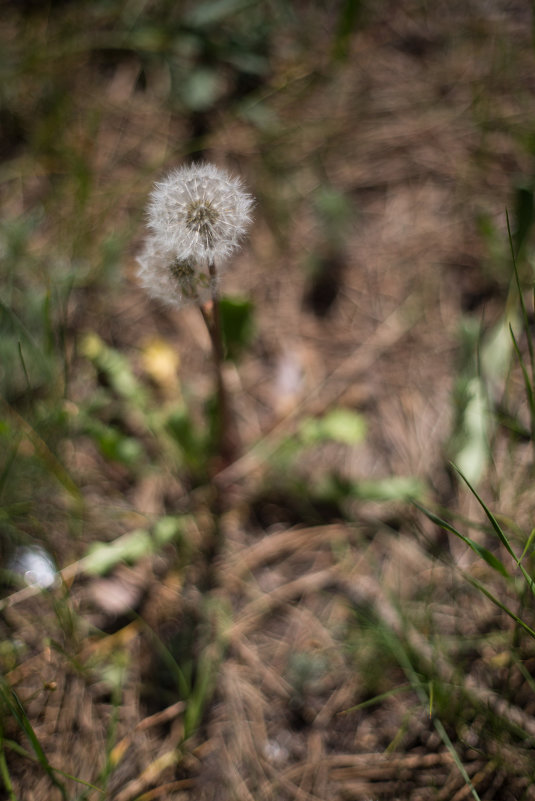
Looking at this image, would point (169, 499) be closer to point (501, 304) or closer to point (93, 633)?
point (93, 633)

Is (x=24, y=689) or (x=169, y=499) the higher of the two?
(x=169, y=499)

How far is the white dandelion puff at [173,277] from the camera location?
149cm

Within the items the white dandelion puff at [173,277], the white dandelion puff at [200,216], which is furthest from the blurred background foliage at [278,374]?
the white dandelion puff at [200,216]

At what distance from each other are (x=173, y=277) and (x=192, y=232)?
0.46 ft

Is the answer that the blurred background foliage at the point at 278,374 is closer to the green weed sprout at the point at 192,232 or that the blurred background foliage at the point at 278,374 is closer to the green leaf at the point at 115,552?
the green leaf at the point at 115,552

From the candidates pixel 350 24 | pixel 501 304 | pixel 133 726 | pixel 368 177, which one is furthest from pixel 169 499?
pixel 350 24

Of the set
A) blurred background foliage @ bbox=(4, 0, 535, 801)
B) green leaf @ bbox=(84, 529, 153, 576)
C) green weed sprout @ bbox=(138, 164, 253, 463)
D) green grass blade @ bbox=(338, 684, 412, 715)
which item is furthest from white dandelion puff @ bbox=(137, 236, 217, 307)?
green grass blade @ bbox=(338, 684, 412, 715)

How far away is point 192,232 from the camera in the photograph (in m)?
1.42

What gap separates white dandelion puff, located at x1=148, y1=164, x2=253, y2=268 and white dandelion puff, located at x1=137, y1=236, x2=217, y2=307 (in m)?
0.02

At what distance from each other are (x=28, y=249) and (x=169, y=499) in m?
1.27

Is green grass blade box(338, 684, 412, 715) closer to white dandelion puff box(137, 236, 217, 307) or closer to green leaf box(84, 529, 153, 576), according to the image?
green leaf box(84, 529, 153, 576)

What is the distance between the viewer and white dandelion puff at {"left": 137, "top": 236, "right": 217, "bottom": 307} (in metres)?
1.49

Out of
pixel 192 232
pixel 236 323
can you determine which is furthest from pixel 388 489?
pixel 192 232

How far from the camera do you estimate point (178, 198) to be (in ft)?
4.82
